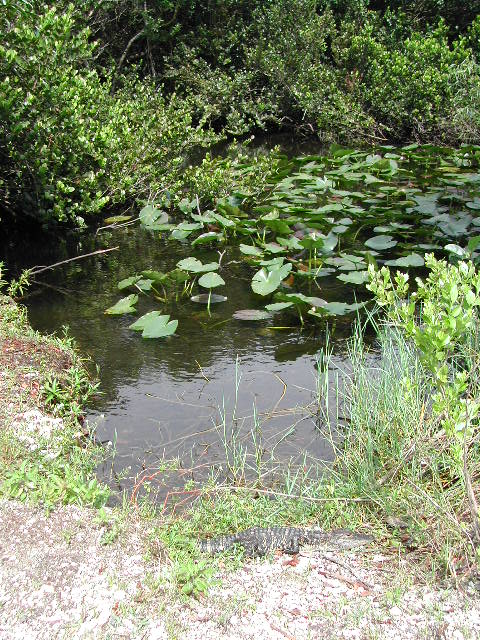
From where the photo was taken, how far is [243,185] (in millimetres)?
6887

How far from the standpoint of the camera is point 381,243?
17.5 feet

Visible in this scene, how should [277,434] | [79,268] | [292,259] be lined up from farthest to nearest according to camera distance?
1. [79,268]
2. [292,259]
3. [277,434]

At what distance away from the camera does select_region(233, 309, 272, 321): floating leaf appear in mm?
4523

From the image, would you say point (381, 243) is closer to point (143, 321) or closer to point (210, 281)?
point (210, 281)

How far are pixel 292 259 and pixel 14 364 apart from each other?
2345 mm

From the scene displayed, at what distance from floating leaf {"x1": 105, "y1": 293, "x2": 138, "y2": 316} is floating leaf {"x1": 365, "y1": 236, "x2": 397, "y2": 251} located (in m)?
1.83

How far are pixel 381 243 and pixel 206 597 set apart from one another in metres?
3.74

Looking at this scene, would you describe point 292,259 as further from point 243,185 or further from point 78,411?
point 78,411

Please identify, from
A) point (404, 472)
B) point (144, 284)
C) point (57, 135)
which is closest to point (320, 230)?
point (144, 284)

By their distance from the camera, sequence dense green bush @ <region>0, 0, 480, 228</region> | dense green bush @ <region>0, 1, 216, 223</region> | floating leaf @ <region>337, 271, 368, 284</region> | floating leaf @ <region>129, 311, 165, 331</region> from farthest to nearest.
Answer: dense green bush @ <region>0, 0, 480, 228</region> < dense green bush @ <region>0, 1, 216, 223</region> < floating leaf @ <region>337, 271, 368, 284</region> < floating leaf @ <region>129, 311, 165, 331</region>

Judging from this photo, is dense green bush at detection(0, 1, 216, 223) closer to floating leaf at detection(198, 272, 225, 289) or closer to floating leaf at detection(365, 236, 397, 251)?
floating leaf at detection(198, 272, 225, 289)

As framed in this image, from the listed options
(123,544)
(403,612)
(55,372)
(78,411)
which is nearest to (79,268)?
(55,372)

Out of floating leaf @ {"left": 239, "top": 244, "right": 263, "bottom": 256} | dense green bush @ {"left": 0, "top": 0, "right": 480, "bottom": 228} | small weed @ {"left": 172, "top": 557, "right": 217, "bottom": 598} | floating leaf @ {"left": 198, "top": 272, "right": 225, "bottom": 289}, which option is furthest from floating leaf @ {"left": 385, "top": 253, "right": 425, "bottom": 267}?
small weed @ {"left": 172, "top": 557, "right": 217, "bottom": 598}

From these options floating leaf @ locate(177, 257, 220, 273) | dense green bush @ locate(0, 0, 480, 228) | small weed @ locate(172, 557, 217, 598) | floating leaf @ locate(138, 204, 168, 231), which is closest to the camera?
small weed @ locate(172, 557, 217, 598)
